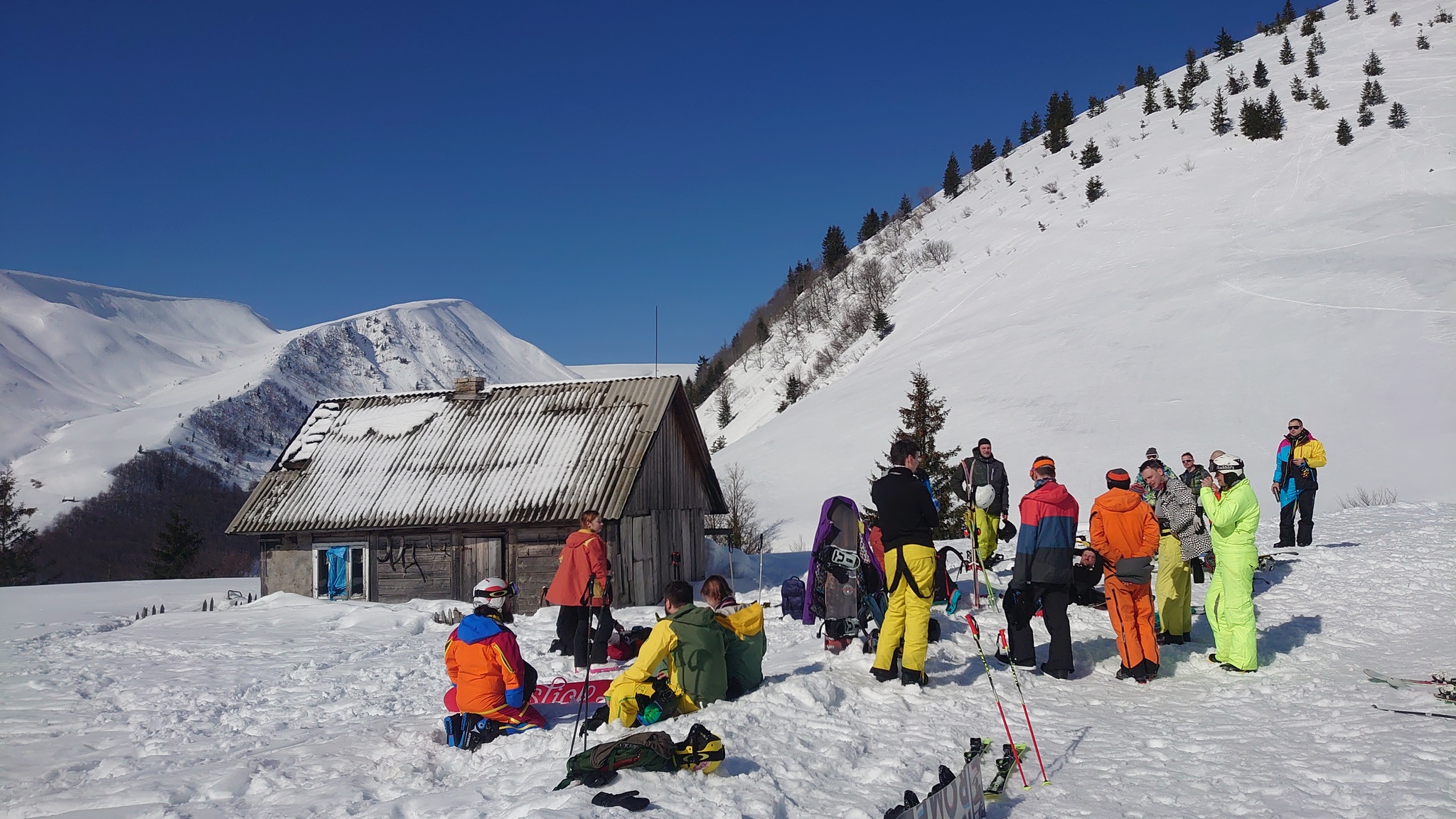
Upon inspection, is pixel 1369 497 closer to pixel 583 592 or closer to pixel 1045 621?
pixel 1045 621

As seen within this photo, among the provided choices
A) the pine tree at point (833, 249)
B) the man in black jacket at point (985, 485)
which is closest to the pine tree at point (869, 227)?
the pine tree at point (833, 249)

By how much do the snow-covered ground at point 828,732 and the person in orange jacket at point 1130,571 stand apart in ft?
1.05

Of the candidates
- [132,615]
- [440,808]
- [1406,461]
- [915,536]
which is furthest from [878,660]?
[1406,461]

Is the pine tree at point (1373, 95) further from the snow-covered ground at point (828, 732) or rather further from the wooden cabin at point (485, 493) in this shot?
the snow-covered ground at point (828, 732)

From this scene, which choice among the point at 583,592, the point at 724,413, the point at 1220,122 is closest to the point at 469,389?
the point at 583,592

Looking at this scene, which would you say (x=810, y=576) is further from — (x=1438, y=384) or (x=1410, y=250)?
(x=1410, y=250)

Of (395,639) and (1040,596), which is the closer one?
(1040,596)

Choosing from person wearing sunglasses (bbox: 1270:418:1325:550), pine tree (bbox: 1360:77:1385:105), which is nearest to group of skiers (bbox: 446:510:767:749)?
person wearing sunglasses (bbox: 1270:418:1325:550)

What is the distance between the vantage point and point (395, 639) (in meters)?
13.5

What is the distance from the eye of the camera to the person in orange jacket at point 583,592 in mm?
9695

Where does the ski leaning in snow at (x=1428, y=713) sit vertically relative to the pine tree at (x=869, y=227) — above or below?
below

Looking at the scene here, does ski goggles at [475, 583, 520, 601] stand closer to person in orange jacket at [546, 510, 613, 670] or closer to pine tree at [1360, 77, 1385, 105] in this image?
person in orange jacket at [546, 510, 613, 670]

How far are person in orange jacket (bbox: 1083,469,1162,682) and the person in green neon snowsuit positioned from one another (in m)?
0.68

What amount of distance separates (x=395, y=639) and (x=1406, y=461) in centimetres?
2818
